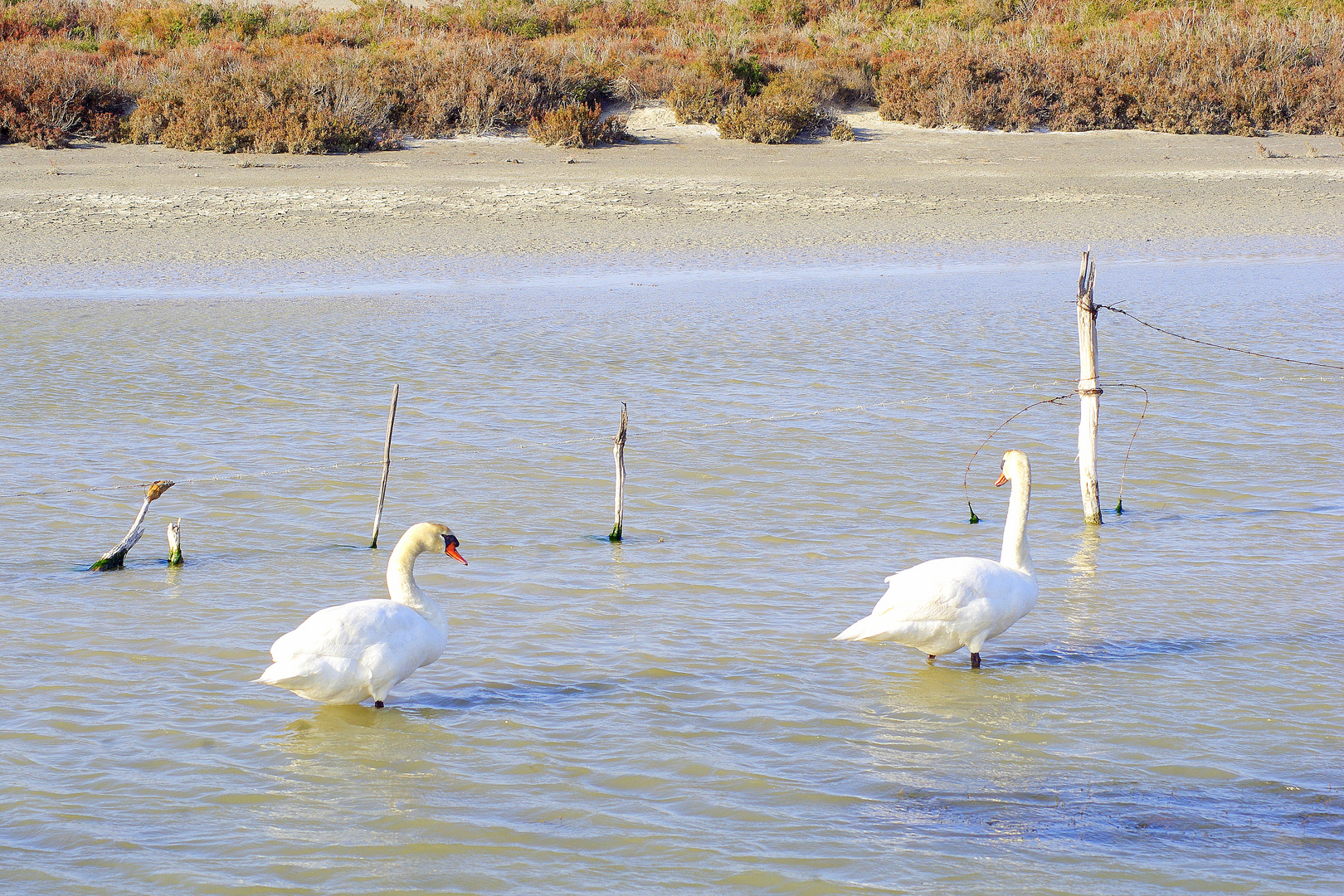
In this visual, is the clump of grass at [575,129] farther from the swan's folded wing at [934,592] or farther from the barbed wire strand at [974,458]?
A: the swan's folded wing at [934,592]

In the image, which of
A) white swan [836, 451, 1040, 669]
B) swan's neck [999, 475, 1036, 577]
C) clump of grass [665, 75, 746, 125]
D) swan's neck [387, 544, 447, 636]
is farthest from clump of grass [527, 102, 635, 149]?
white swan [836, 451, 1040, 669]

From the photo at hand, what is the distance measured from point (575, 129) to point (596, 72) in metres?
3.74

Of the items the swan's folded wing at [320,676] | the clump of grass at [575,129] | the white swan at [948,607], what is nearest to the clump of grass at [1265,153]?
the clump of grass at [575,129]

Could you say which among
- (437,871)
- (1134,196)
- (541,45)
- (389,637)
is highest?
(541,45)

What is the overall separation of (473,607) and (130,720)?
1.73m

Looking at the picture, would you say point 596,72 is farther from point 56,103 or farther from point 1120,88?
point 1120,88

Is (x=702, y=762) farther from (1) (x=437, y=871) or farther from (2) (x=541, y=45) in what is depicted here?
(2) (x=541, y=45)

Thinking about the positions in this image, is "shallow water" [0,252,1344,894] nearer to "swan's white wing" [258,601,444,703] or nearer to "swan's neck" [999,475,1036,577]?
"swan's white wing" [258,601,444,703]

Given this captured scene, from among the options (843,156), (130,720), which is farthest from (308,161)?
(130,720)

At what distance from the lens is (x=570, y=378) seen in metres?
11.0

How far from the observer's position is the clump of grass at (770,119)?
838 inches

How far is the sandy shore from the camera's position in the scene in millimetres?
16141

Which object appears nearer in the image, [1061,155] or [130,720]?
[130,720]

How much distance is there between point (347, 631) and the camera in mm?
4938
